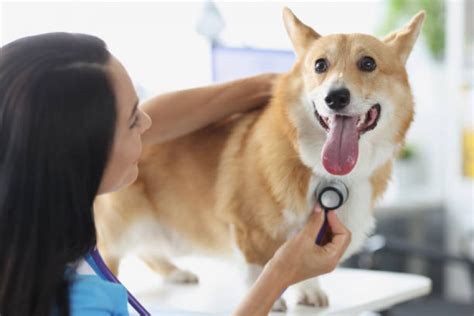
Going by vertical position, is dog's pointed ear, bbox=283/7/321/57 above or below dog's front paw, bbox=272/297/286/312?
above

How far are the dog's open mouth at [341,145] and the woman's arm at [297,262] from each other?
0.11m

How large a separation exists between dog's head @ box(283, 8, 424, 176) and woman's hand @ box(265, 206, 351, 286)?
10cm

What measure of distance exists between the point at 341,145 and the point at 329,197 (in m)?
0.12

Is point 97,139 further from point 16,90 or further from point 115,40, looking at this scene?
point 115,40

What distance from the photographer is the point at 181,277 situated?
1.54 metres

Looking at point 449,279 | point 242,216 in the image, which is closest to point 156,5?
point 242,216

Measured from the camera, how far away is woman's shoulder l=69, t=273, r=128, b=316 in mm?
736

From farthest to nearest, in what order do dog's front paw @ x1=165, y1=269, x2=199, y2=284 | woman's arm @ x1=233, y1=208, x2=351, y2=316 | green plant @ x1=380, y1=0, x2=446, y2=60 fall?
green plant @ x1=380, y1=0, x2=446, y2=60 → dog's front paw @ x1=165, y1=269, x2=199, y2=284 → woman's arm @ x1=233, y1=208, x2=351, y2=316

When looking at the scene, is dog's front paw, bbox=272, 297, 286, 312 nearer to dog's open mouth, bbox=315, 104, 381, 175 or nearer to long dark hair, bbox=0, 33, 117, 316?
dog's open mouth, bbox=315, 104, 381, 175

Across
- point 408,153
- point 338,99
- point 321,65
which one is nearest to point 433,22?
point 408,153

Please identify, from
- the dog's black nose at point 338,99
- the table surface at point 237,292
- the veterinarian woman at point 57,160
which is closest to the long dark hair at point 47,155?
the veterinarian woman at point 57,160

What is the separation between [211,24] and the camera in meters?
2.07

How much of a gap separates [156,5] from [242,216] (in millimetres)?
1100

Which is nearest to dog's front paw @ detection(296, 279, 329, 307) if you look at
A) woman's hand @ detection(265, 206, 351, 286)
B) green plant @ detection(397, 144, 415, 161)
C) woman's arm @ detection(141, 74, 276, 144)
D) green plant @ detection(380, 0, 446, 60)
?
woman's hand @ detection(265, 206, 351, 286)
